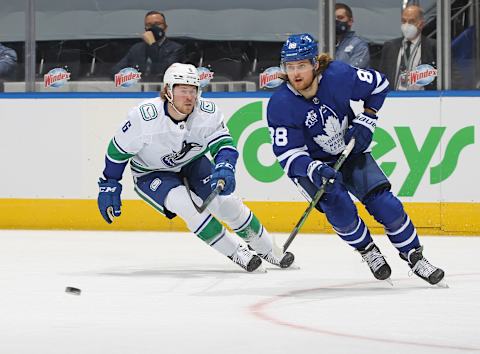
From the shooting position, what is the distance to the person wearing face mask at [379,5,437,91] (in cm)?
859

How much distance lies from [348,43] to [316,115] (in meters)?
3.04

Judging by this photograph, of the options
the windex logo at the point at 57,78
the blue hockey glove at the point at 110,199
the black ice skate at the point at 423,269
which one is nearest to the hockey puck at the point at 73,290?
the blue hockey glove at the point at 110,199

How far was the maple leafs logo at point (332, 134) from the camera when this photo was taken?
5.82 metres

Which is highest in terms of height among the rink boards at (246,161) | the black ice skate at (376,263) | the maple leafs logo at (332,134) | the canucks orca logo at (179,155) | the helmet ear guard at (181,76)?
the helmet ear guard at (181,76)

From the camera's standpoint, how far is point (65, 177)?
9086 millimetres

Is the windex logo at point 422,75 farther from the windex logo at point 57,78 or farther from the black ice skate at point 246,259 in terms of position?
the black ice skate at point 246,259

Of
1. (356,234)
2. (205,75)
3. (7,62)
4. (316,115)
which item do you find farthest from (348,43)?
(356,234)

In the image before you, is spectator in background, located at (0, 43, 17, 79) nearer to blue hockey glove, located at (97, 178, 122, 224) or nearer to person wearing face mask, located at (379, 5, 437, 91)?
person wearing face mask, located at (379, 5, 437, 91)

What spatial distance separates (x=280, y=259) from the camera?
259 inches

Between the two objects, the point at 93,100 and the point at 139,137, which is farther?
the point at 93,100

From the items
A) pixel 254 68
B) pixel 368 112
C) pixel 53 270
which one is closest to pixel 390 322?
pixel 368 112

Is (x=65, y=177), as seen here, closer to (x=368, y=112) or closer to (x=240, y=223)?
(x=240, y=223)

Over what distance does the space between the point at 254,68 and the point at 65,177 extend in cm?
151

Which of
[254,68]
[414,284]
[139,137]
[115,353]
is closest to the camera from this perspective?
[115,353]
